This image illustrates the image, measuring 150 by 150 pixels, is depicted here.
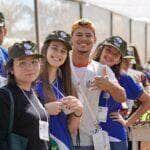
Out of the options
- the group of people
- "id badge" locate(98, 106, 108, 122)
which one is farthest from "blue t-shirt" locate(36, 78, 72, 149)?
"id badge" locate(98, 106, 108, 122)

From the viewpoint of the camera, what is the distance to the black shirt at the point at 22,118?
2.46m

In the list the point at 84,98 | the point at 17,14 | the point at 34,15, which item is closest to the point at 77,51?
the point at 84,98

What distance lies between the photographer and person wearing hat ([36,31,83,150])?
2.84 m

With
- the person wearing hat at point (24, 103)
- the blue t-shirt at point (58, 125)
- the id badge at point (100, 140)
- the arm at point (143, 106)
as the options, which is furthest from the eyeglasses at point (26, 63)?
the arm at point (143, 106)

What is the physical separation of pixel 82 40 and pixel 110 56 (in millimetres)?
418

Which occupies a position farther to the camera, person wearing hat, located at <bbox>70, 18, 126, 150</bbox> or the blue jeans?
the blue jeans

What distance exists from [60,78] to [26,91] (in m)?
0.42

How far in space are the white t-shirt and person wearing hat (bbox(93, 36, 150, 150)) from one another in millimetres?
129

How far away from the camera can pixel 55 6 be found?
6023mm

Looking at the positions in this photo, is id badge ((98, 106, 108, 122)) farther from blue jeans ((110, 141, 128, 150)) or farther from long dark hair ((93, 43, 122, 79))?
long dark hair ((93, 43, 122, 79))

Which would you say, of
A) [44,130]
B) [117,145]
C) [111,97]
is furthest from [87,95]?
[44,130]

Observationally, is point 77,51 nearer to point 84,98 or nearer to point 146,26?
point 84,98

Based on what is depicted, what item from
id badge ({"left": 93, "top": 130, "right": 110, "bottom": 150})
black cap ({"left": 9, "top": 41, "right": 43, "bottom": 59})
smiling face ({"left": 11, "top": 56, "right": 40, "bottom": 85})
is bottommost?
id badge ({"left": 93, "top": 130, "right": 110, "bottom": 150})

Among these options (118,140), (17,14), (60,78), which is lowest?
(118,140)
